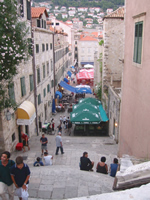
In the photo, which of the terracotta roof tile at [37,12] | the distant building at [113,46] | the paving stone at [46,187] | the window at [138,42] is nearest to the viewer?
the paving stone at [46,187]

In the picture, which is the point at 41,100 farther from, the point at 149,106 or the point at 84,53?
the point at 84,53

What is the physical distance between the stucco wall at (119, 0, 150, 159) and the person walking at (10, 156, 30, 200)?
4.36 meters

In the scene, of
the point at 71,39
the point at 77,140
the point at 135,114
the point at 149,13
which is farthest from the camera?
the point at 71,39

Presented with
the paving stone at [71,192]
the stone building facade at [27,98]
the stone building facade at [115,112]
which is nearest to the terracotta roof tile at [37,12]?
the stone building facade at [27,98]

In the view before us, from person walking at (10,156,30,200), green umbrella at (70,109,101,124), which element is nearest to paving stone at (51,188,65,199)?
person walking at (10,156,30,200)

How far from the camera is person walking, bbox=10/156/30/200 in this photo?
197 inches

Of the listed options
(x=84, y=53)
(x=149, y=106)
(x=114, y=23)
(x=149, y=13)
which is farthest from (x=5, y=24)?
(x=84, y=53)

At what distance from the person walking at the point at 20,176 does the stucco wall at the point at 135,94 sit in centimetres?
436

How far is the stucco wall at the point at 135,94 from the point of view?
753 cm

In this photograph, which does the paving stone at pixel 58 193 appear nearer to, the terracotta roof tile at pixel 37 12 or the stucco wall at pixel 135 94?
the stucco wall at pixel 135 94

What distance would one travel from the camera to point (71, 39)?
217 ft

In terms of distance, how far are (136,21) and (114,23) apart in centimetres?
1400

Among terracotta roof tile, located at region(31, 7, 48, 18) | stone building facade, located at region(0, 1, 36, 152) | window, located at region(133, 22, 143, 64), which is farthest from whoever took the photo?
terracotta roof tile, located at region(31, 7, 48, 18)

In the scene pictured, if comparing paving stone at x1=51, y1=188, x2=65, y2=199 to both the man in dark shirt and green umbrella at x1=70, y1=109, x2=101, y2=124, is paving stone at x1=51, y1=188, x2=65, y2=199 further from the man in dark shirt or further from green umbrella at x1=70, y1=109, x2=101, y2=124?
green umbrella at x1=70, y1=109, x2=101, y2=124
